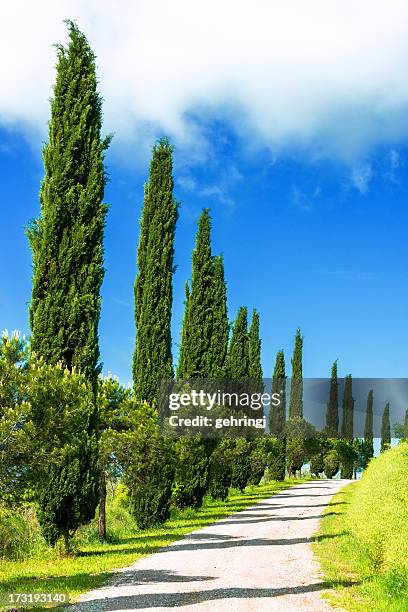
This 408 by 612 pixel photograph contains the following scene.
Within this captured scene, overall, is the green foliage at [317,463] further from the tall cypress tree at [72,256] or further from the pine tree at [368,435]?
the tall cypress tree at [72,256]

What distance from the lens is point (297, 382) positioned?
64.8 metres

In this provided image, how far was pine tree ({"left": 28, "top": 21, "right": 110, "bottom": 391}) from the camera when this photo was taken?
1778cm

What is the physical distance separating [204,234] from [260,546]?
777 inches

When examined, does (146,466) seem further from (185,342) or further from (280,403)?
(280,403)

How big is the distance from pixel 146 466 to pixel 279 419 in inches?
1528

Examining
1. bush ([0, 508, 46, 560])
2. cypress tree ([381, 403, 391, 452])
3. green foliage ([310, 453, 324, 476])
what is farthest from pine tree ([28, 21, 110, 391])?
cypress tree ([381, 403, 391, 452])

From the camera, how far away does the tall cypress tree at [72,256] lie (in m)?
16.3

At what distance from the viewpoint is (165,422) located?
24.3m

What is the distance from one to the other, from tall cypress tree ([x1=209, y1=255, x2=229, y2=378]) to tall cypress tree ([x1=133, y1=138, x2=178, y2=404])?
5.22 metres

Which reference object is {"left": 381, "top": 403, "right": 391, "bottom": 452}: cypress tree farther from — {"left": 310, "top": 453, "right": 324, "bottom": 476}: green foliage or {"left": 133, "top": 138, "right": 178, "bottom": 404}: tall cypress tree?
{"left": 133, "top": 138, "right": 178, "bottom": 404}: tall cypress tree

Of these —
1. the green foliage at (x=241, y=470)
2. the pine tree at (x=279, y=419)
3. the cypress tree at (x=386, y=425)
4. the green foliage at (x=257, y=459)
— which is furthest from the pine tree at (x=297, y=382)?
the cypress tree at (x=386, y=425)

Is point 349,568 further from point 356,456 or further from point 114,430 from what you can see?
point 356,456

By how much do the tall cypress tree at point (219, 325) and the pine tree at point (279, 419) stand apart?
23.4 m

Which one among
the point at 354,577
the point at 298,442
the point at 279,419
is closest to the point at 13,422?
the point at 354,577
